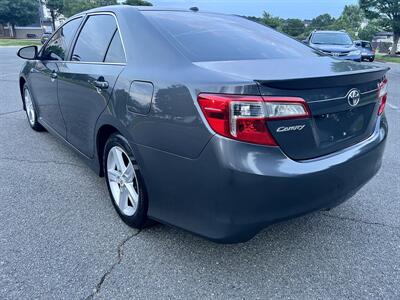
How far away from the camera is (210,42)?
257 cm

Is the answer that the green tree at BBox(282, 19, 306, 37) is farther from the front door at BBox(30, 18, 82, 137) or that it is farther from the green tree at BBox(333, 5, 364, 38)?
the front door at BBox(30, 18, 82, 137)

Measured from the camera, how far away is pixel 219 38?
2.68 m

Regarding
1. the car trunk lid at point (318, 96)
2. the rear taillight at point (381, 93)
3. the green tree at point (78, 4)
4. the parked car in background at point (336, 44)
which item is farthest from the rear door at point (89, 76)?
the green tree at point (78, 4)

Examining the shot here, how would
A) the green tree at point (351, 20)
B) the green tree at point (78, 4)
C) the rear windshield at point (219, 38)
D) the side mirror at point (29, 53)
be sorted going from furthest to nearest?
1. the green tree at point (351, 20)
2. the green tree at point (78, 4)
3. the side mirror at point (29, 53)
4. the rear windshield at point (219, 38)

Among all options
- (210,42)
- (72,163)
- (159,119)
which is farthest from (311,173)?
(72,163)

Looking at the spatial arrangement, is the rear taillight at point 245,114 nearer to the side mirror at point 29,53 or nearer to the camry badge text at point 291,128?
the camry badge text at point 291,128

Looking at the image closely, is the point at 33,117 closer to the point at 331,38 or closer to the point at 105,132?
the point at 105,132

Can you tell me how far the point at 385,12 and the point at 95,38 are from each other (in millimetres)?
38091

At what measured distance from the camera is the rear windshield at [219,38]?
2428 millimetres

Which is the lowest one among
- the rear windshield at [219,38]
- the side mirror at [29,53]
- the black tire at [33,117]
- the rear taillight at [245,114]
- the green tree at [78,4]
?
the green tree at [78,4]

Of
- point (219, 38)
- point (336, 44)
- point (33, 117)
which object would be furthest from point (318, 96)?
point (336, 44)

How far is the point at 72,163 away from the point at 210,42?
235 centimetres

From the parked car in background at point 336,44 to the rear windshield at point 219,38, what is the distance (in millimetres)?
9867

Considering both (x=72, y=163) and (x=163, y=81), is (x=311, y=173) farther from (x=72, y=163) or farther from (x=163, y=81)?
(x=72, y=163)
